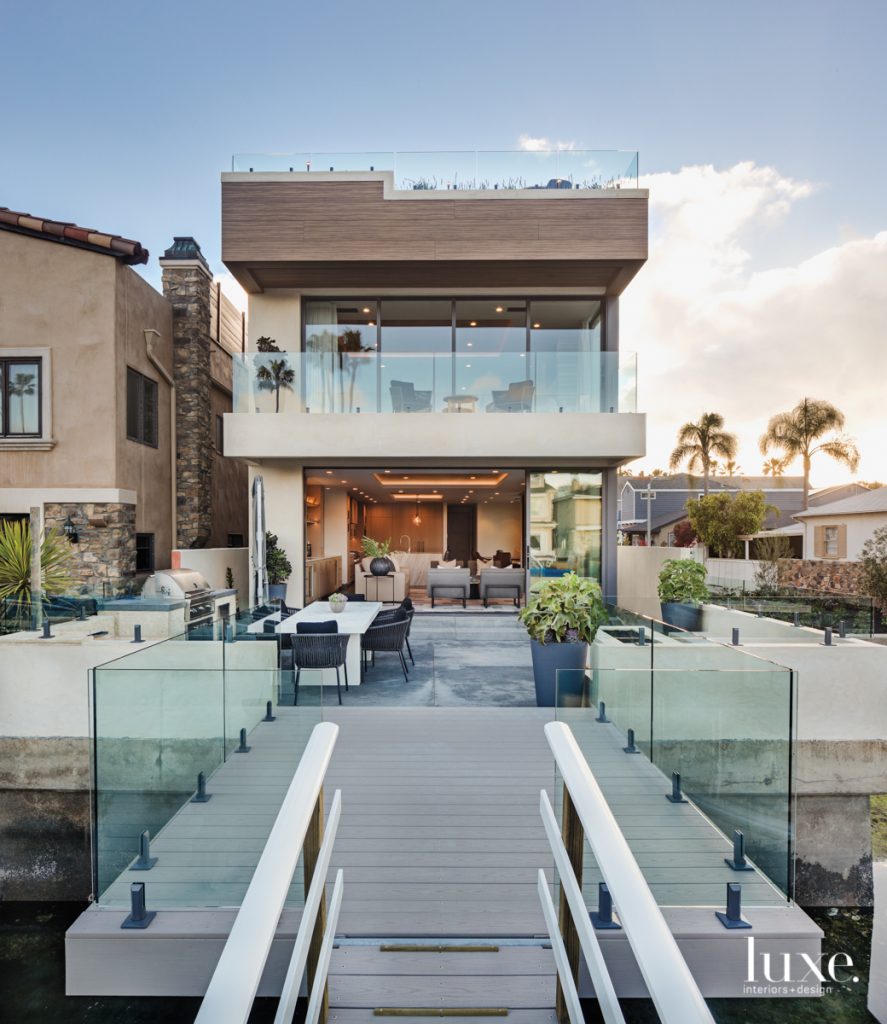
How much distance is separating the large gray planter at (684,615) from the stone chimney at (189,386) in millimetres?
9596

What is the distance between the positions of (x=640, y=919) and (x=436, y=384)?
9960mm

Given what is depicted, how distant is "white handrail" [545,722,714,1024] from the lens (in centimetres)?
104

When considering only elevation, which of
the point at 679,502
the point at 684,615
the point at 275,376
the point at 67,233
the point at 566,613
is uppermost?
the point at 67,233

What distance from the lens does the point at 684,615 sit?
321 inches

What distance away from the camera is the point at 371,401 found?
10.7m

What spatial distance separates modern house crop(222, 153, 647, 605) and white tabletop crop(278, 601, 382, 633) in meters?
3.32

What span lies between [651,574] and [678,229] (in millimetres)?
12305

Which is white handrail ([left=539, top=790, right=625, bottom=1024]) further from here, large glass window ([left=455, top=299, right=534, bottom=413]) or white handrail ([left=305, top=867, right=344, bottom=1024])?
large glass window ([left=455, top=299, right=534, bottom=413])

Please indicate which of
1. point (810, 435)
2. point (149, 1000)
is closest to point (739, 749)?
point (149, 1000)

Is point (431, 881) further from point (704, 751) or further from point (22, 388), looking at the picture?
point (22, 388)

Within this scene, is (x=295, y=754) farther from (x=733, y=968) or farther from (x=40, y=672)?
(x=40, y=672)

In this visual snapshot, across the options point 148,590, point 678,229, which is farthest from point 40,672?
point 678,229

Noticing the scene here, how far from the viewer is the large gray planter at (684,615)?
7988 mm

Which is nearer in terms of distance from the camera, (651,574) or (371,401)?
(371,401)
